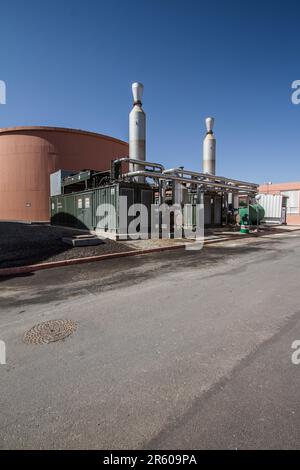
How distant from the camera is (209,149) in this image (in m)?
23.2

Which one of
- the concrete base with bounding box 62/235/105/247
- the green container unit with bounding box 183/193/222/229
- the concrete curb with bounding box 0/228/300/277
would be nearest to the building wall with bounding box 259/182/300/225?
the green container unit with bounding box 183/193/222/229

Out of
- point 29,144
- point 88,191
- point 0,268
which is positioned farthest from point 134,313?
point 29,144

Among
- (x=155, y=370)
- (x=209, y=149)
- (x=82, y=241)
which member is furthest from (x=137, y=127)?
(x=155, y=370)

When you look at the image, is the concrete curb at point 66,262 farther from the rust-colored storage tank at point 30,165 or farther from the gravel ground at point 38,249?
the rust-colored storage tank at point 30,165

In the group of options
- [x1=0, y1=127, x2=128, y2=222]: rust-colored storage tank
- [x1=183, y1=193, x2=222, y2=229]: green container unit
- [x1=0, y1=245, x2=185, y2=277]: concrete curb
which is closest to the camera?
[x1=0, y1=245, x2=185, y2=277]: concrete curb

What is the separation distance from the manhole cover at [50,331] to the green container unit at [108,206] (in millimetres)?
9275

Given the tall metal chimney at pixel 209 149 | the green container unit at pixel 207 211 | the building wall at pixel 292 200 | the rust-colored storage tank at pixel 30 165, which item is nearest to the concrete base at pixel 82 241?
the green container unit at pixel 207 211

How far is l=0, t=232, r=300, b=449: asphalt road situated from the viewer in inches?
77.9

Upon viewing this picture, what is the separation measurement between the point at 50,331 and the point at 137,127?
15.7 metres

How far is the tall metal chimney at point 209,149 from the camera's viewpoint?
76.2 ft

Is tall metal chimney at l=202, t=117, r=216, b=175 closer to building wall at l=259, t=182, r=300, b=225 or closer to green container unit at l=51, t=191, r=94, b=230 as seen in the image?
green container unit at l=51, t=191, r=94, b=230

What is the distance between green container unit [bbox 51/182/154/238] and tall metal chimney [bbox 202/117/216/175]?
417 inches

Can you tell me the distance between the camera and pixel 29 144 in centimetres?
2500

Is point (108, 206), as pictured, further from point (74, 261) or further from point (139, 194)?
point (74, 261)
